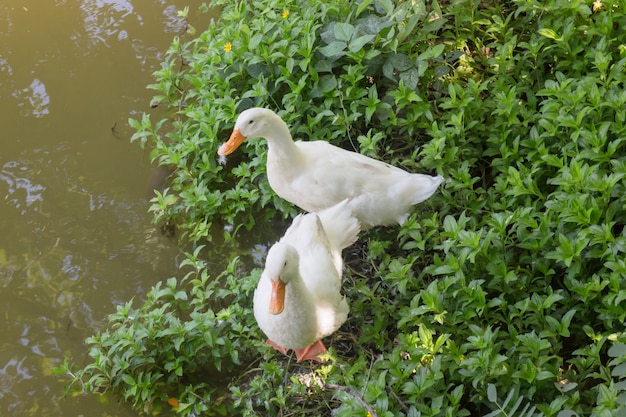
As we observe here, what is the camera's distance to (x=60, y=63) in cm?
501

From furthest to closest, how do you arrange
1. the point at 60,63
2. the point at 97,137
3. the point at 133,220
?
the point at 60,63 < the point at 97,137 < the point at 133,220

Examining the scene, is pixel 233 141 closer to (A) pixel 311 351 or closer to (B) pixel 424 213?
(B) pixel 424 213

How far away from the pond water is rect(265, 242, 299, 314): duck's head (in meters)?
1.09

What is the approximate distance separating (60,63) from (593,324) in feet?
13.7

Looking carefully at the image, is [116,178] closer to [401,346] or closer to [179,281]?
[179,281]

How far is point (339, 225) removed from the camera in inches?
126

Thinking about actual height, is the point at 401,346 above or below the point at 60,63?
below

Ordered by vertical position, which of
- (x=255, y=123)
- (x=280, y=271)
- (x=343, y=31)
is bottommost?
(x=280, y=271)

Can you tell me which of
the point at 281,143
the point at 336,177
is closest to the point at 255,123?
the point at 281,143

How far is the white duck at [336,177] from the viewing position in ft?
10.8

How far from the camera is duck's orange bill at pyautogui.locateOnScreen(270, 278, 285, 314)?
2758 mm

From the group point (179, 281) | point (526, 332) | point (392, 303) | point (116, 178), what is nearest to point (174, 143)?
point (116, 178)

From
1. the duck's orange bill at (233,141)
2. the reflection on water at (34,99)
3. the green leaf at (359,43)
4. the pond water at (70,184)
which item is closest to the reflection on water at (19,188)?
the pond water at (70,184)

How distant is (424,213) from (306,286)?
2.70 feet
